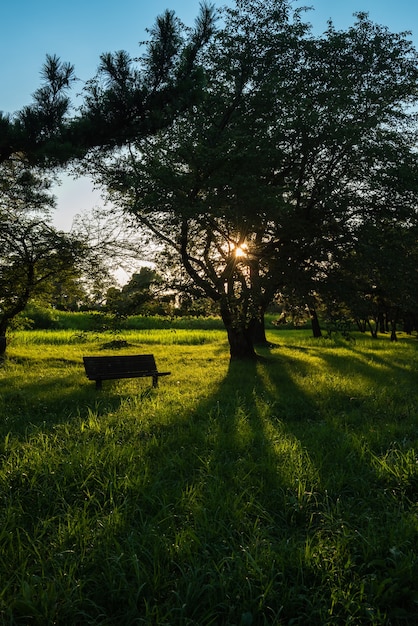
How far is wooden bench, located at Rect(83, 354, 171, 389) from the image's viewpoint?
36.5ft

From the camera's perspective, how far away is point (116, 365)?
38.1ft

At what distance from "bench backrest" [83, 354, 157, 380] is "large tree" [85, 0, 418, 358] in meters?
3.57

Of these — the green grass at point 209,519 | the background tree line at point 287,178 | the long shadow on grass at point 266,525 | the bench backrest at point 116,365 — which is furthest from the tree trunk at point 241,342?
the long shadow on grass at point 266,525

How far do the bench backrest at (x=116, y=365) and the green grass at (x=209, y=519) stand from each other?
3640 millimetres

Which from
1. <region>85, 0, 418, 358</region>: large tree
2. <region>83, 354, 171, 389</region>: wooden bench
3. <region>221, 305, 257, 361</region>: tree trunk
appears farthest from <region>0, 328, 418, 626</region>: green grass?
<region>221, 305, 257, 361</region>: tree trunk

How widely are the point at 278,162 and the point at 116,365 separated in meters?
8.56

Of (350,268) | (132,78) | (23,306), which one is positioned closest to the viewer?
(132,78)

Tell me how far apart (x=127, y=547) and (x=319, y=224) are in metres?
13.5

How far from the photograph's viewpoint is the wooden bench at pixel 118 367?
11121 mm

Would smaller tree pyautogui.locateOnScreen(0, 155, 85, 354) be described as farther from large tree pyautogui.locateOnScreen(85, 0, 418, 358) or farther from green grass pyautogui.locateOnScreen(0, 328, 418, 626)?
green grass pyautogui.locateOnScreen(0, 328, 418, 626)

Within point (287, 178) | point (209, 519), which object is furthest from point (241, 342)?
point (209, 519)

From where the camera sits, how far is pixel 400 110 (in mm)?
→ 15203

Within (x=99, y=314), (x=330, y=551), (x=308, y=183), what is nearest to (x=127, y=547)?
(x=330, y=551)

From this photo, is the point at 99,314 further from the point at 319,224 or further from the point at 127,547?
the point at 127,547
